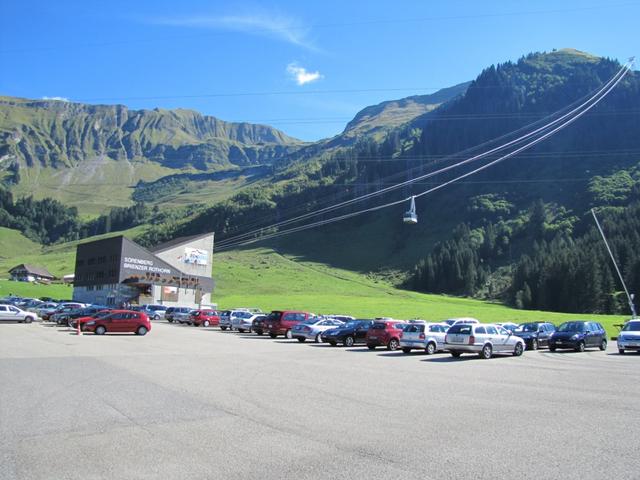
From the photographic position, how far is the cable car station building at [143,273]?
76250mm

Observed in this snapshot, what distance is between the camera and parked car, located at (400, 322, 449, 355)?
1046 inches

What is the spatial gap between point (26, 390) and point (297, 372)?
25.4 ft

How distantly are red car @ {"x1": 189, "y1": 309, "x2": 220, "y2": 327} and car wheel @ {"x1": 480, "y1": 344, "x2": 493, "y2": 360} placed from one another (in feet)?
106

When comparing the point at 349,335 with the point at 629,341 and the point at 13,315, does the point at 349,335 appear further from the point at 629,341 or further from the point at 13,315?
the point at 13,315

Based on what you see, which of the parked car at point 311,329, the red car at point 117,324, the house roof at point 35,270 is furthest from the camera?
the house roof at point 35,270

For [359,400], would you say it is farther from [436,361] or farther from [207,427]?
[436,361]

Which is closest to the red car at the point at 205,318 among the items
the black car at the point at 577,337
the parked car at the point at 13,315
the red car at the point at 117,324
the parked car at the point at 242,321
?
the parked car at the point at 242,321

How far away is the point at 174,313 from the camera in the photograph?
185ft

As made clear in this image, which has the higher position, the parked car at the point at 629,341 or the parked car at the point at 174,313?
the parked car at the point at 629,341

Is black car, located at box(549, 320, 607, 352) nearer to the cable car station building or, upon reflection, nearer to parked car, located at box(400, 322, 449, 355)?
parked car, located at box(400, 322, 449, 355)

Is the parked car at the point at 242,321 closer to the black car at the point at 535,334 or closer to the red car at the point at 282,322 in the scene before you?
→ the red car at the point at 282,322

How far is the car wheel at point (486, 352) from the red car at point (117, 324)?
2164 centimetres

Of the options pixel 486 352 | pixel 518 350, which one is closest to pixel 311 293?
pixel 518 350

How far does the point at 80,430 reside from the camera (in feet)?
28.8
